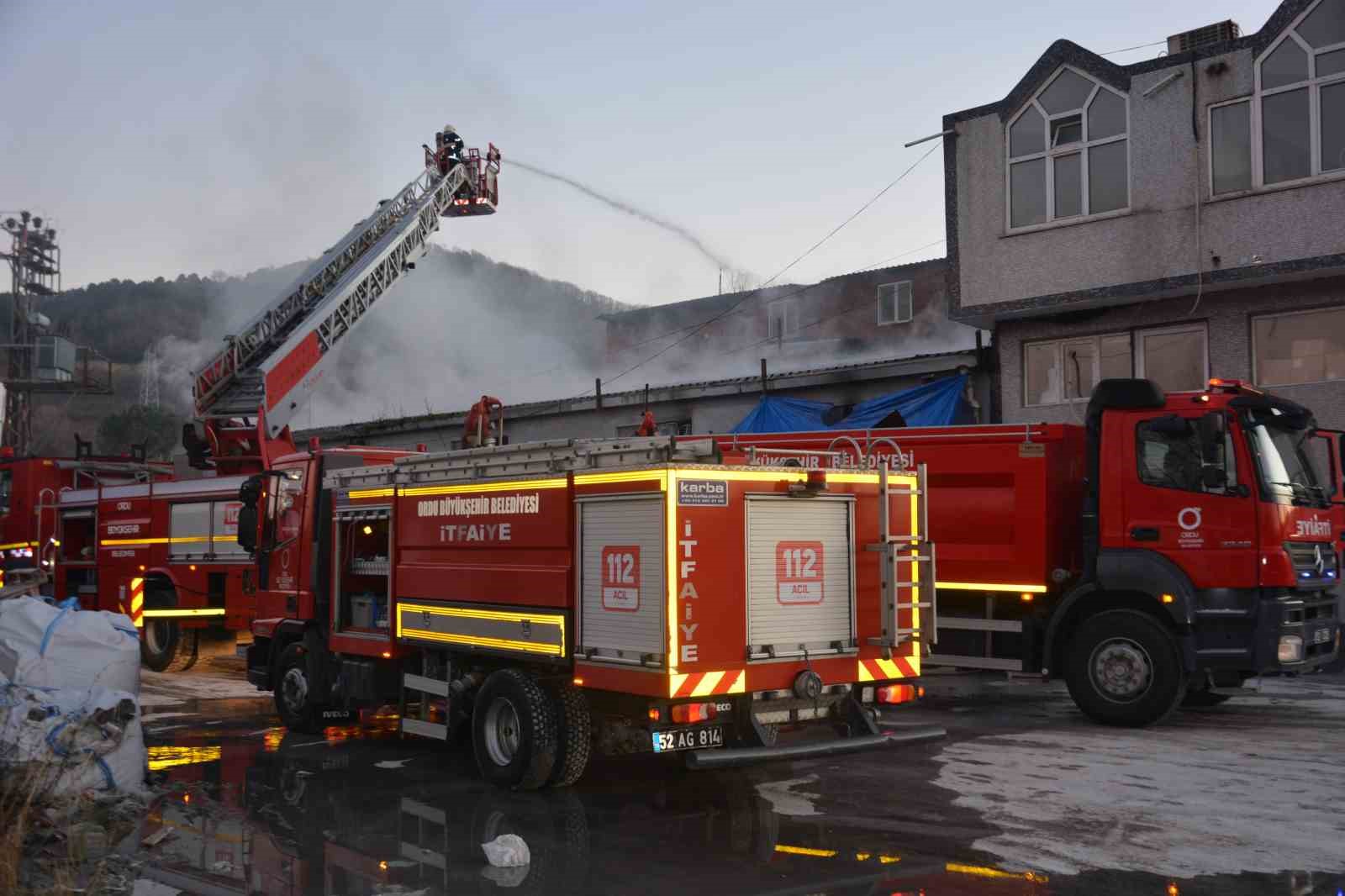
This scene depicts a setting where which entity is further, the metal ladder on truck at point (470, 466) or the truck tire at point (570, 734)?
the truck tire at point (570, 734)

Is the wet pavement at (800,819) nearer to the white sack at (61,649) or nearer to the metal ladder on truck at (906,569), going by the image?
the white sack at (61,649)

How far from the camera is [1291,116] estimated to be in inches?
603

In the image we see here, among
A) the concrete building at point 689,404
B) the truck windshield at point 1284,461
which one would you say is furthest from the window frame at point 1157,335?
the truck windshield at point 1284,461

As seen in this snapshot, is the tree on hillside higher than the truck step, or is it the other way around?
the tree on hillside

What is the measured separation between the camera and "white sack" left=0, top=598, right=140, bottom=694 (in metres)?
7.81

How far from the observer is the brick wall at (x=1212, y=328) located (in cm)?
1513

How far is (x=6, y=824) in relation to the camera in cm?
603

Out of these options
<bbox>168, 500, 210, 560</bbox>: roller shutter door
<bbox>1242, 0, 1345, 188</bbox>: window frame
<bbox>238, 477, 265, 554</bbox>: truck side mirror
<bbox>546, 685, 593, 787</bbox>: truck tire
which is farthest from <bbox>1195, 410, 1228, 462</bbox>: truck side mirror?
<bbox>168, 500, 210, 560</bbox>: roller shutter door

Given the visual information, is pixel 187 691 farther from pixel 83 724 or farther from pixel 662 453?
pixel 662 453

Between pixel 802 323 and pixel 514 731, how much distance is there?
29896 millimetres

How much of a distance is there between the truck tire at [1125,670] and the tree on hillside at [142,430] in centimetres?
5850

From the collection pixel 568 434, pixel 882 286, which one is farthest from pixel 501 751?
pixel 882 286

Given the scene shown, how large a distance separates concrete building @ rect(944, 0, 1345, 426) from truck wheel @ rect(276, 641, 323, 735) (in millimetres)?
11139

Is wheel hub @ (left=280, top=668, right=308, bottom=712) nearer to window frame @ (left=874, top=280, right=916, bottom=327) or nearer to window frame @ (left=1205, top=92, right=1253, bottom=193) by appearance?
window frame @ (left=1205, top=92, right=1253, bottom=193)
